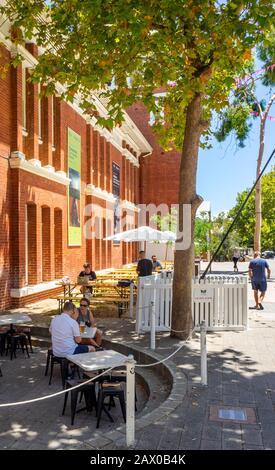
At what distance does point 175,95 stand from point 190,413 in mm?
9190

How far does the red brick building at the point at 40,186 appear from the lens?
45.4 ft

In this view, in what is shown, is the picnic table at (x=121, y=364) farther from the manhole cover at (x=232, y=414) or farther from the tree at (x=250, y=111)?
the tree at (x=250, y=111)

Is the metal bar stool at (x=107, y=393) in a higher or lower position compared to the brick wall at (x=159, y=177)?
lower

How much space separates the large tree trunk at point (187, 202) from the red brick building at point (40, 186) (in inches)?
173

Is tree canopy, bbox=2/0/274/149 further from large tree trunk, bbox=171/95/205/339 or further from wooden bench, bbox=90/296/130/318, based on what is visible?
wooden bench, bbox=90/296/130/318

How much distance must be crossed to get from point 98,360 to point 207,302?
522cm

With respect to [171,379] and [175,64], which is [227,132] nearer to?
[175,64]

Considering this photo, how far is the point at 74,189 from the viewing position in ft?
65.5

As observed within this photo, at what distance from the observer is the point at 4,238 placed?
13570 mm

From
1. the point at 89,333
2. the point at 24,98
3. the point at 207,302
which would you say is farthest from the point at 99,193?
the point at 89,333

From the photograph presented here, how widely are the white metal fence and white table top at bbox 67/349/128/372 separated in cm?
432

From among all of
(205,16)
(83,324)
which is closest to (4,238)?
(83,324)

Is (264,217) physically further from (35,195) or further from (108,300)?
(108,300)

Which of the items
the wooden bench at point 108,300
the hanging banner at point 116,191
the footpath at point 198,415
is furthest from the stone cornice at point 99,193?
the footpath at point 198,415
